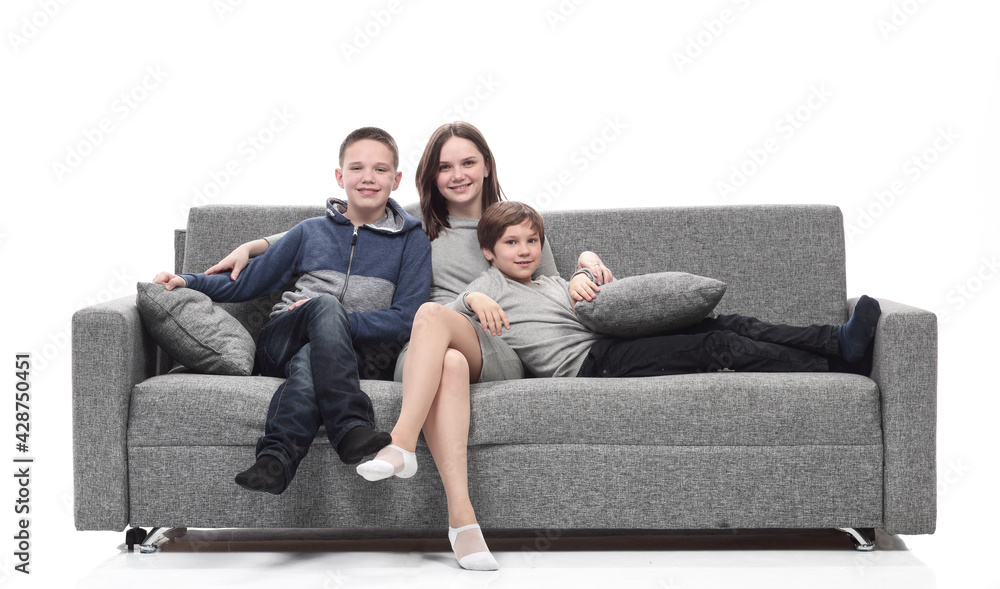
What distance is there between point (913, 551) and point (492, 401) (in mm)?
1064

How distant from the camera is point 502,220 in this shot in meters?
2.42

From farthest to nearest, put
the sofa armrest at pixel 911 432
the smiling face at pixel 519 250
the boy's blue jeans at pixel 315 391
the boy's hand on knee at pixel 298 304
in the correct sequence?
the smiling face at pixel 519 250 < the boy's hand on knee at pixel 298 304 < the sofa armrest at pixel 911 432 < the boy's blue jeans at pixel 315 391

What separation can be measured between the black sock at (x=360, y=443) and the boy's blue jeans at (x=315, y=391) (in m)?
0.02

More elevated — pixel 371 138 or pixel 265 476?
pixel 371 138

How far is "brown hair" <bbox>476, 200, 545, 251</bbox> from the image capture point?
2.42 metres

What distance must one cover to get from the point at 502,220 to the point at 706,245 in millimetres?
650

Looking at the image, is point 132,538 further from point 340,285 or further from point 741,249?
point 741,249

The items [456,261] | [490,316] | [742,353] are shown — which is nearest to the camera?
[490,316]

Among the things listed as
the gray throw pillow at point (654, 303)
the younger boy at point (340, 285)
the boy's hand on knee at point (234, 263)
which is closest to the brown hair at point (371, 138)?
the younger boy at point (340, 285)

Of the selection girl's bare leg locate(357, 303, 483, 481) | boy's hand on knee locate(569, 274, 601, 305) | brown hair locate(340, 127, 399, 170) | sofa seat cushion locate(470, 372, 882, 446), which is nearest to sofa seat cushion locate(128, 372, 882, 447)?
sofa seat cushion locate(470, 372, 882, 446)

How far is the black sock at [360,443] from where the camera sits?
6.22ft

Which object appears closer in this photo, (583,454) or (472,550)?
(472,550)

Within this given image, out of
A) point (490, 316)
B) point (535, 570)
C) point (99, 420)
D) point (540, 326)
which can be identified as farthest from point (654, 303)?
point (99, 420)

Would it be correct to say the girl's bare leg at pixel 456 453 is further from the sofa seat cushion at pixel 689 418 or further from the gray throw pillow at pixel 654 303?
the gray throw pillow at pixel 654 303
